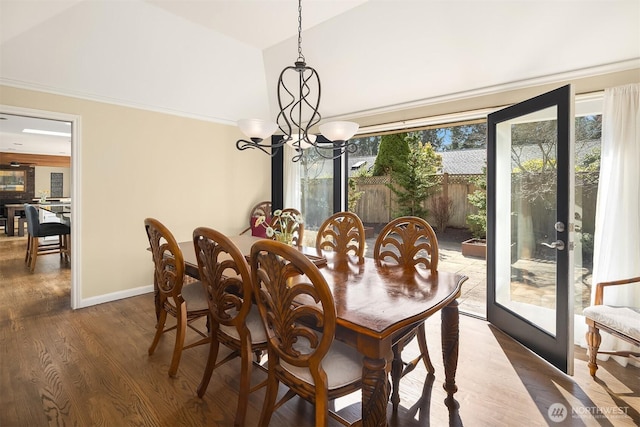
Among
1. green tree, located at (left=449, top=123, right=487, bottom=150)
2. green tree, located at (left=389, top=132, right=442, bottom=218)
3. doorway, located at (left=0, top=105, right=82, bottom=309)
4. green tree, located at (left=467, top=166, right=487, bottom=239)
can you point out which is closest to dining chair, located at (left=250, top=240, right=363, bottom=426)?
doorway, located at (left=0, top=105, right=82, bottom=309)

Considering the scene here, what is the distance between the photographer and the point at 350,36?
10.1ft

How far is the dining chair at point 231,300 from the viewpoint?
62.8 inches

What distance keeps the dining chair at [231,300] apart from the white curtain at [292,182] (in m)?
2.95

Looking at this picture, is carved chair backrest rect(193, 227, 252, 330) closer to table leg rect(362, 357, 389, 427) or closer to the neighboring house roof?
table leg rect(362, 357, 389, 427)

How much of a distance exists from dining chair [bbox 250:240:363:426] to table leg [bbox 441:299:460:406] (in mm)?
662

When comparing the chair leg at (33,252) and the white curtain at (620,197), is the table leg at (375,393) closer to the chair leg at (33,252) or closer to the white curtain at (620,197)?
the white curtain at (620,197)

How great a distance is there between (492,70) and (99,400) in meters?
3.80

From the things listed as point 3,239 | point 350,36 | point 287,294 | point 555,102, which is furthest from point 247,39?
point 3,239

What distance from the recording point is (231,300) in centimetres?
173

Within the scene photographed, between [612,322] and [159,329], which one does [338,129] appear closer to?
[159,329]

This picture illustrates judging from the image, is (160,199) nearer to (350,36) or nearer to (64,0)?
(64,0)

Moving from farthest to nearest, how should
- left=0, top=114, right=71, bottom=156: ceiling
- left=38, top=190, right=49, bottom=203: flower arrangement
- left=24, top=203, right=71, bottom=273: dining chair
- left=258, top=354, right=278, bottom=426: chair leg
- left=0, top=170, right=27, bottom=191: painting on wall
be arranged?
1. left=0, top=170, right=27, bottom=191: painting on wall
2. left=38, top=190, right=49, bottom=203: flower arrangement
3. left=0, top=114, right=71, bottom=156: ceiling
4. left=24, top=203, right=71, bottom=273: dining chair
5. left=258, top=354, right=278, bottom=426: chair leg

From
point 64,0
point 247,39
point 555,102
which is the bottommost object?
point 555,102

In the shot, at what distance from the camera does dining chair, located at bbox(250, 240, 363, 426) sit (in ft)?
3.98
